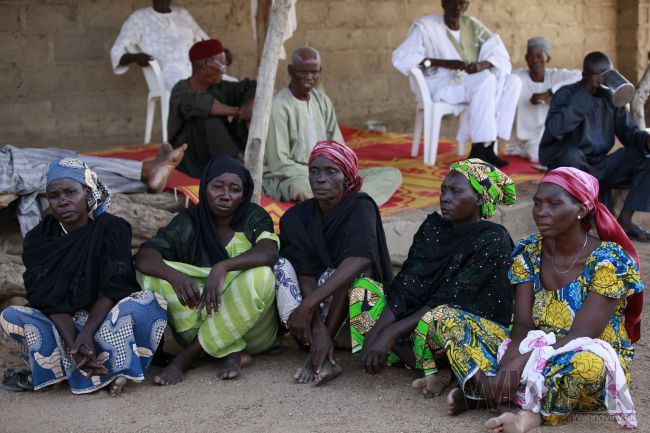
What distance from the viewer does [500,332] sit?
3.69 m

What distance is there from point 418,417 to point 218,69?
3.38 m

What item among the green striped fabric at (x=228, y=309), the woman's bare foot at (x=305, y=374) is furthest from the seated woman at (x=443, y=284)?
the green striped fabric at (x=228, y=309)

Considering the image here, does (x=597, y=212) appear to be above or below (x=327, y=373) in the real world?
above

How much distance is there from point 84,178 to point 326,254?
1152mm

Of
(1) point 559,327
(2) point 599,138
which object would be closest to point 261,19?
(2) point 599,138

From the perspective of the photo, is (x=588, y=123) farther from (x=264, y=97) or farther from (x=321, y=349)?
(x=321, y=349)

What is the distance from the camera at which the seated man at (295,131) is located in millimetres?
5828

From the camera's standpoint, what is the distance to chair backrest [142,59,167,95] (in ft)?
25.6

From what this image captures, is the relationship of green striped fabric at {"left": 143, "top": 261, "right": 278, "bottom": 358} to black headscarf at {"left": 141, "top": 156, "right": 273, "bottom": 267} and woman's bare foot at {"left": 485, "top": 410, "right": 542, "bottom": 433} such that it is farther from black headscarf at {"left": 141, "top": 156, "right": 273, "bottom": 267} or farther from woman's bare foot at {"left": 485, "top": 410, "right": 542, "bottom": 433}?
woman's bare foot at {"left": 485, "top": 410, "right": 542, "bottom": 433}

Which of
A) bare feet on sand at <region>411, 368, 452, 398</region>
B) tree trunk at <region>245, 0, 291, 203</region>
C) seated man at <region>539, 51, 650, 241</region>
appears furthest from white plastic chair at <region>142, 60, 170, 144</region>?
bare feet on sand at <region>411, 368, 452, 398</region>

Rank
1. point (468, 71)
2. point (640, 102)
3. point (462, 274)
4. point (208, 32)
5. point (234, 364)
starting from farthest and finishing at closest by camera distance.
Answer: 1. point (208, 32)
2. point (468, 71)
3. point (640, 102)
4. point (234, 364)
5. point (462, 274)

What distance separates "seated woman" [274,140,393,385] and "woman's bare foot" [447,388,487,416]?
2.10 ft

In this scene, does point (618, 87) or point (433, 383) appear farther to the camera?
point (618, 87)

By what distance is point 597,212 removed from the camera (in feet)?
11.4
